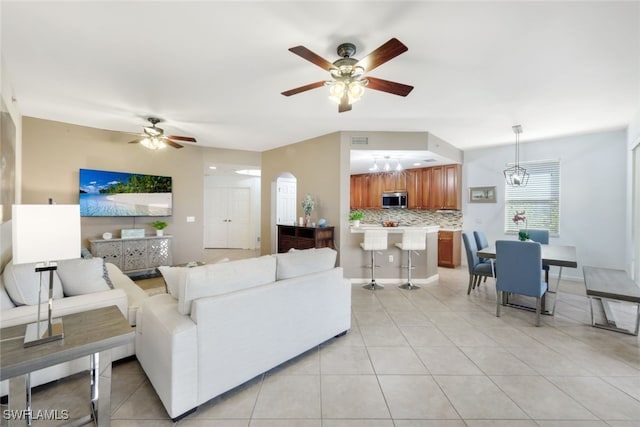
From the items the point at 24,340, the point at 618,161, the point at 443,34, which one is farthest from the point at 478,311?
the point at 24,340

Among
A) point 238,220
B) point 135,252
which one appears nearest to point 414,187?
point 238,220

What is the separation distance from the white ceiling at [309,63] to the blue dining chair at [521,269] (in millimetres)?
1862

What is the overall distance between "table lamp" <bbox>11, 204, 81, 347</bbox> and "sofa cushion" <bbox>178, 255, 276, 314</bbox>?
0.63m

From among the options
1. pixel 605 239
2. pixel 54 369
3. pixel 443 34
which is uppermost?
pixel 443 34

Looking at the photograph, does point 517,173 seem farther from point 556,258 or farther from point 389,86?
point 389,86

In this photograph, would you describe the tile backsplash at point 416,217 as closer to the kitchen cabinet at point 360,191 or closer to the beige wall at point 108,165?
the kitchen cabinet at point 360,191

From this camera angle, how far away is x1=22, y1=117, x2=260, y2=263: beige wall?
14.2 ft

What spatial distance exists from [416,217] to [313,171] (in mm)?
3495

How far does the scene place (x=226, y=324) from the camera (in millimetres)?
1901

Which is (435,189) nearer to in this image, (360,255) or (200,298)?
(360,255)

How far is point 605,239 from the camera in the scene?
486 centimetres

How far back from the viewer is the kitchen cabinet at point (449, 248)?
6.29m

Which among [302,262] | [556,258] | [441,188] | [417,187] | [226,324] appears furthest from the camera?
[417,187]

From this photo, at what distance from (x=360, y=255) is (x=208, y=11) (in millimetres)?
4087
